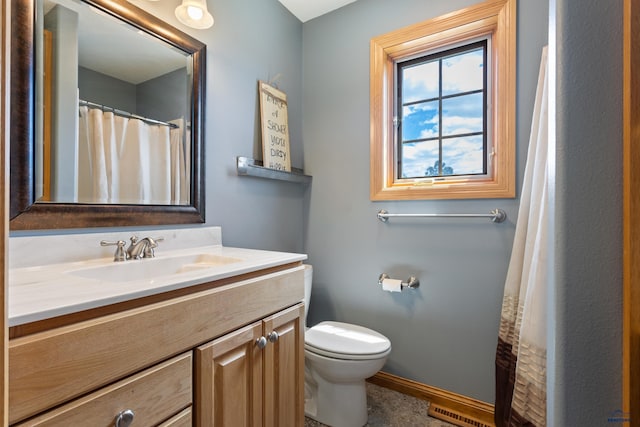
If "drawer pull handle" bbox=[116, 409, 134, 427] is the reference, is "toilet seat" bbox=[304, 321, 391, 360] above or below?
below

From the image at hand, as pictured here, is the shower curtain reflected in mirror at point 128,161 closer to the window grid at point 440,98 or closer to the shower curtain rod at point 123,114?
the shower curtain rod at point 123,114

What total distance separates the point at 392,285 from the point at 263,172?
1011mm

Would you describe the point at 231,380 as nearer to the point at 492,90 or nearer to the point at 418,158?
the point at 418,158

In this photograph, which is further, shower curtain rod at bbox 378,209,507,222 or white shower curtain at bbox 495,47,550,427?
shower curtain rod at bbox 378,209,507,222

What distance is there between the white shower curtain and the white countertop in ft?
3.19

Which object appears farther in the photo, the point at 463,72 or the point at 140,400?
the point at 463,72

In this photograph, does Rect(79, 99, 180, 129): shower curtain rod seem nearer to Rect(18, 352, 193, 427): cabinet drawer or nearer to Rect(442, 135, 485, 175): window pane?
Rect(18, 352, 193, 427): cabinet drawer

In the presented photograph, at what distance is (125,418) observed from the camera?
2.06 ft

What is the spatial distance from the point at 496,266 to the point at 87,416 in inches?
65.7

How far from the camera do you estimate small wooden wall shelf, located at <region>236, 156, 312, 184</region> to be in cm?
160

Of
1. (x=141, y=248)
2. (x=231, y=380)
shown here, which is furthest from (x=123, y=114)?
(x=231, y=380)

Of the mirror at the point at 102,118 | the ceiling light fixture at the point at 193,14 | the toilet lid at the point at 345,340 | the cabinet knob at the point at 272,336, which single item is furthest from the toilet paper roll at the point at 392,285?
the ceiling light fixture at the point at 193,14

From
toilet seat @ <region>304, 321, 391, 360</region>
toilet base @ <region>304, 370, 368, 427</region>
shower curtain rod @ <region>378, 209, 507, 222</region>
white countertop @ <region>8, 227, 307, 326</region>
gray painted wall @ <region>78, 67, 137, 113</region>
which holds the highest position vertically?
gray painted wall @ <region>78, 67, 137, 113</region>

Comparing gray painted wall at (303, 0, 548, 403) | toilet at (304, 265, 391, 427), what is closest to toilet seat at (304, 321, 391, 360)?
toilet at (304, 265, 391, 427)
